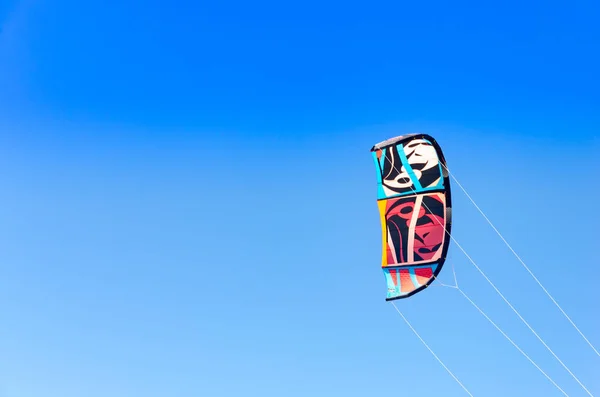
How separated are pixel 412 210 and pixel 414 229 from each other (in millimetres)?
649

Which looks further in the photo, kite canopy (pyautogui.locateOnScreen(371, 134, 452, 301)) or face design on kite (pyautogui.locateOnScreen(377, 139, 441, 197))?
face design on kite (pyautogui.locateOnScreen(377, 139, 441, 197))

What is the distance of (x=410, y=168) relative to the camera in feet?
65.5

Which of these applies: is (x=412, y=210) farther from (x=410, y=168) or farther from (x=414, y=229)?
(x=410, y=168)

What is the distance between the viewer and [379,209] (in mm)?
20594

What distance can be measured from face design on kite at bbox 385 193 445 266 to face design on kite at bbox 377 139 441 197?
38 cm

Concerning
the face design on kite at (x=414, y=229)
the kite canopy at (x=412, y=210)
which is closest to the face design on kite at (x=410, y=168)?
the kite canopy at (x=412, y=210)

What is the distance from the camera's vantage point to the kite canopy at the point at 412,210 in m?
19.2

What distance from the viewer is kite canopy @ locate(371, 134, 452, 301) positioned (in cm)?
1922

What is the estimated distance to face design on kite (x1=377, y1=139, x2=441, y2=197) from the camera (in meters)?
19.5

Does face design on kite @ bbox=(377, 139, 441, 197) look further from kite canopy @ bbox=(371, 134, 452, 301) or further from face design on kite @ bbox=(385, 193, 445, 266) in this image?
face design on kite @ bbox=(385, 193, 445, 266)

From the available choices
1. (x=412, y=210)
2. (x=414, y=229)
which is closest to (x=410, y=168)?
(x=412, y=210)

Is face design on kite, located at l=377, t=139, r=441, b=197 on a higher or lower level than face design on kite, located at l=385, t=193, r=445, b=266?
higher

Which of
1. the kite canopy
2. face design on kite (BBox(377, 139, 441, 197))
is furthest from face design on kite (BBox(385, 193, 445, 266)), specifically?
face design on kite (BBox(377, 139, 441, 197))

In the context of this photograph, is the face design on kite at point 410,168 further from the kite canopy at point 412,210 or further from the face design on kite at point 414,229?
the face design on kite at point 414,229
